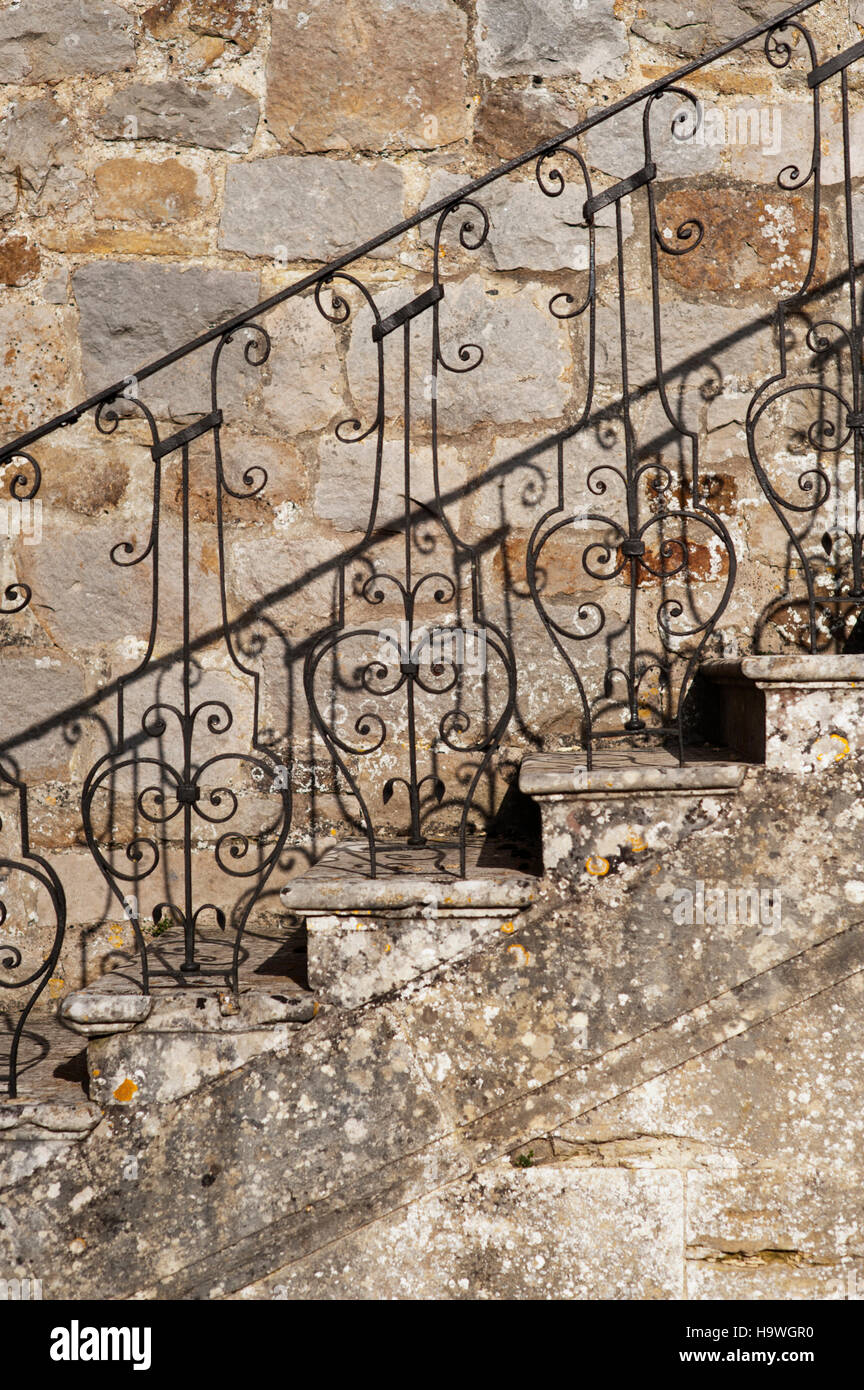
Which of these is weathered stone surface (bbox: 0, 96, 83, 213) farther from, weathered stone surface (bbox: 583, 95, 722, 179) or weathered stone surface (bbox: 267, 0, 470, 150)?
weathered stone surface (bbox: 583, 95, 722, 179)

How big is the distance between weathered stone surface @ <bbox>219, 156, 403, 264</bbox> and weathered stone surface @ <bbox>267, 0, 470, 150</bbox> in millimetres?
96

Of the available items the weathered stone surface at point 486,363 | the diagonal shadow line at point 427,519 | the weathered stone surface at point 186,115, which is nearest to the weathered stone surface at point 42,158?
the weathered stone surface at point 186,115

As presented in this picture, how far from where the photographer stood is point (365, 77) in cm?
307

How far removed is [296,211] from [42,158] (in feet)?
2.43

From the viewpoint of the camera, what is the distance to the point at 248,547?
118 inches

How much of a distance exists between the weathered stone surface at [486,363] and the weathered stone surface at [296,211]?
8.4 inches

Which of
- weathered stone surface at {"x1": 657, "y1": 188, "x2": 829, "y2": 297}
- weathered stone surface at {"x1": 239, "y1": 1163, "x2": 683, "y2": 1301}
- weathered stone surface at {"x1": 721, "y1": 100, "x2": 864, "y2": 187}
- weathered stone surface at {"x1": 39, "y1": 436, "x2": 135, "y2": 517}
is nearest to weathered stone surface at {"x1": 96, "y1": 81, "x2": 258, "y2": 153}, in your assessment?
weathered stone surface at {"x1": 39, "y1": 436, "x2": 135, "y2": 517}

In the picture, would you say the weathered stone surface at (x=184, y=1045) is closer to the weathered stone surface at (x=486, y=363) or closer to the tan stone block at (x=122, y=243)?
the weathered stone surface at (x=486, y=363)

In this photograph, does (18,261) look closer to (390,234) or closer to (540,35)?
(390,234)

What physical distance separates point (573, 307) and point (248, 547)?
1145 mm

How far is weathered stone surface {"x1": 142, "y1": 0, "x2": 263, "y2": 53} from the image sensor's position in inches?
121

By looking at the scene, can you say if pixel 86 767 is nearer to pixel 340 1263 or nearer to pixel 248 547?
pixel 248 547

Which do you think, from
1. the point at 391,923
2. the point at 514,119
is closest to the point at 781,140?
the point at 514,119

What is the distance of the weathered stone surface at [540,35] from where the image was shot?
307 centimetres
